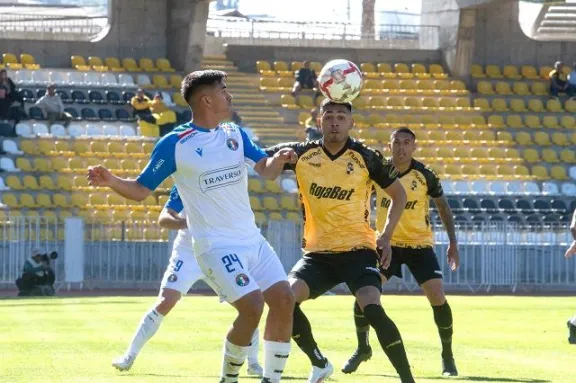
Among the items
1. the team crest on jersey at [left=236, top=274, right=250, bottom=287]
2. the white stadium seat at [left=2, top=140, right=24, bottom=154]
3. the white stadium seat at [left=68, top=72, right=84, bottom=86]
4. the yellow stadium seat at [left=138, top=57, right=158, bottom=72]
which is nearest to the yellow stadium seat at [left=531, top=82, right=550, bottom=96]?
the yellow stadium seat at [left=138, top=57, right=158, bottom=72]

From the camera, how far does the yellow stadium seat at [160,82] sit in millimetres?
35250

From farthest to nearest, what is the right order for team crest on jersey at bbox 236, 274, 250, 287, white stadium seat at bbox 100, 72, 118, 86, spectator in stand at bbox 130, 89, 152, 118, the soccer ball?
white stadium seat at bbox 100, 72, 118, 86, spectator in stand at bbox 130, 89, 152, 118, the soccer ball, team crest on jersey at bbox 236, 274, 250, 287

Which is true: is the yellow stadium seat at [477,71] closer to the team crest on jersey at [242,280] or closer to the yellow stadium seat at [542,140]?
the yellow stadium seat at [542,140]

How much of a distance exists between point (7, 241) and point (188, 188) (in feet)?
60.2

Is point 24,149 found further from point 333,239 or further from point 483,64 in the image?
point 333,239

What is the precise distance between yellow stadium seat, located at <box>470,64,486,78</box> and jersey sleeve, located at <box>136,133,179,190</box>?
3075 centimetres

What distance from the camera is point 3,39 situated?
116 feet

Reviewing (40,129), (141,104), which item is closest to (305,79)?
(141,104)

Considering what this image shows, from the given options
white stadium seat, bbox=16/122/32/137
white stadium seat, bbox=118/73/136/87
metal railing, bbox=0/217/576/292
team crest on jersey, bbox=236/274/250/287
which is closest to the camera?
team crest on jersey, bbox=236/274/250/287

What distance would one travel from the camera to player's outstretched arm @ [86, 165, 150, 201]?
26.7ft

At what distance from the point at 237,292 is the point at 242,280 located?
0.08 m

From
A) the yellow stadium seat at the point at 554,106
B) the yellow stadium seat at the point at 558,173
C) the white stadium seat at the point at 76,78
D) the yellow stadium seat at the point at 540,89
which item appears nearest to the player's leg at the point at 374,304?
the white stadium seat at the point at 76,78

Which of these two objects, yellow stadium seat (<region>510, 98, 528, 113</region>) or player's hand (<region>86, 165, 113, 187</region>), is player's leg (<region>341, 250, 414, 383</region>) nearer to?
player's hand (<region>86, 165, 113, 187</region>)

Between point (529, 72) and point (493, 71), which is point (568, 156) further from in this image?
point (493, 71)
